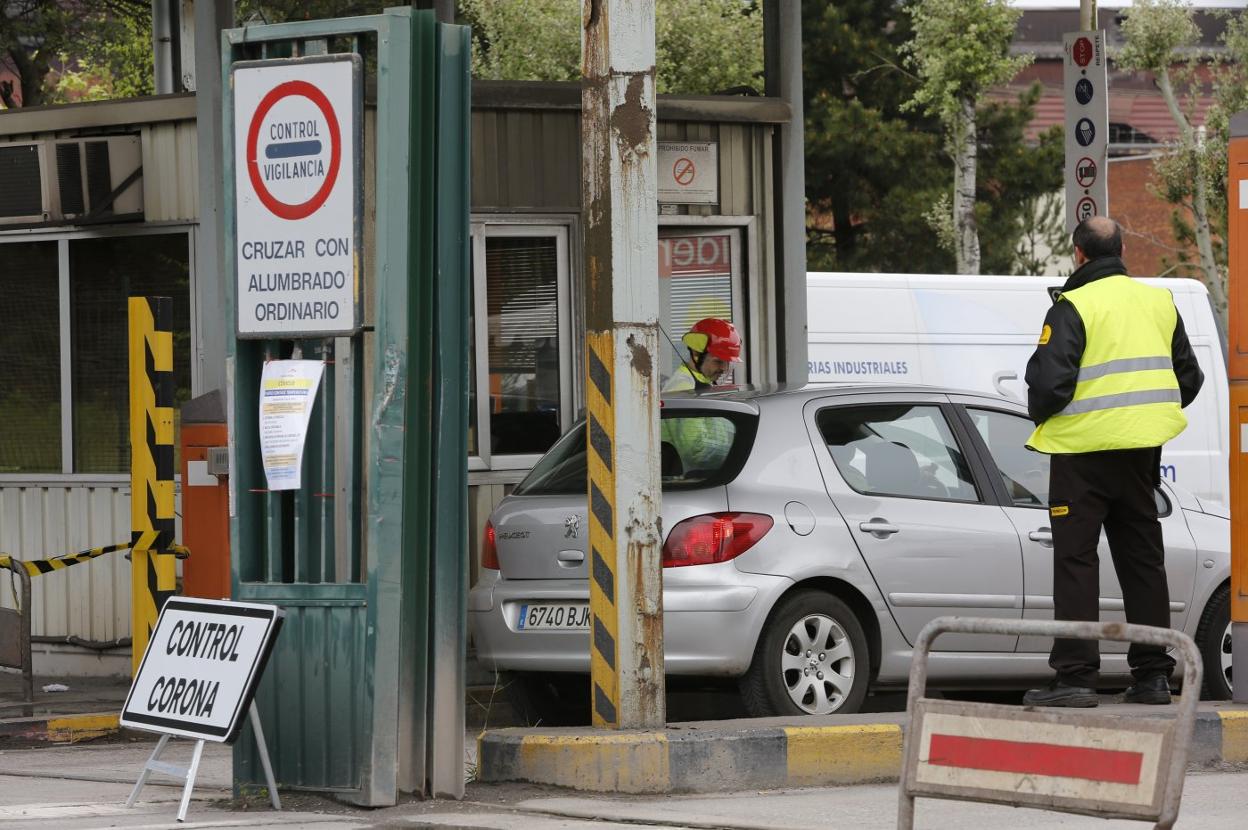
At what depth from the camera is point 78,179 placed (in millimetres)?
11484

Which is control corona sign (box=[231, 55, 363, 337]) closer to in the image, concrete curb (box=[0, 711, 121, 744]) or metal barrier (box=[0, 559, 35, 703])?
concrete curb (box=[0, 711, 121, 744])

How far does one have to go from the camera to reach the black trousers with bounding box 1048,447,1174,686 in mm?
7766

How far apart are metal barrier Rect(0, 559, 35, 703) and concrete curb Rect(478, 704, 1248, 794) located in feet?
11.0

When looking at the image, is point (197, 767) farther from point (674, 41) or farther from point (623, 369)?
point (674, 41)

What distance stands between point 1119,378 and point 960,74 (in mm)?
27183

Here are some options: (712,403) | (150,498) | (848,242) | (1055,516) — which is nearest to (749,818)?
(1055,516)

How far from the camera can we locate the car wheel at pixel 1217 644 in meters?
9.43

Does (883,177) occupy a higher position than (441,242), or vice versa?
(883,177)

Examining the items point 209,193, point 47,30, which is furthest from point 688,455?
point 47,30

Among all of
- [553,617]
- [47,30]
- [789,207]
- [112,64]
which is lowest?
[553,617]

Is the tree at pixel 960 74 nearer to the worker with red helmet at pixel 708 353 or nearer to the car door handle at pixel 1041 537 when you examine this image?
the worker with red helmet at pixel 708 353

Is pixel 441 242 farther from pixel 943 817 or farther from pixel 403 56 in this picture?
pixel 943 817

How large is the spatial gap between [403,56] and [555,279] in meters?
5.32

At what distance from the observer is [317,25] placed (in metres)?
6.87
